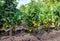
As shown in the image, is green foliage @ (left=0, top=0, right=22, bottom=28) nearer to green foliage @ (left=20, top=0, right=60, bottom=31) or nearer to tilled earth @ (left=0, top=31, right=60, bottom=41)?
green foliage @ (left=20, top=0, right=60, bottom=31)

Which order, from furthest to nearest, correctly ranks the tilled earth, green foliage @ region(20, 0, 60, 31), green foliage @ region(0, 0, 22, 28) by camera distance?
1. green foliage @ region(20, 0, 60, 31)
2. green foliage @ region(0, 0, 22, 28)
3. the tilled earth

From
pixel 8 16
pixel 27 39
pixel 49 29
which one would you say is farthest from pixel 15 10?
pixel 49 29

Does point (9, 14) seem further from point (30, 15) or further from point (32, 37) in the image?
point (32, 37)

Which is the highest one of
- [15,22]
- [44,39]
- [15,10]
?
[15,10]

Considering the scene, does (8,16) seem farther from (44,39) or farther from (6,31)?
(44,39)

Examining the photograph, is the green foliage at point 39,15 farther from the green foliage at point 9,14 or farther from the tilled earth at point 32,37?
the tilled earth at point 32,37

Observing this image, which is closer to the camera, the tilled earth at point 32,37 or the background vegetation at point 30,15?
the tilled earth at point 32,37

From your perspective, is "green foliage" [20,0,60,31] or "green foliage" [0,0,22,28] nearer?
"green foliage" [0,0,22,28]

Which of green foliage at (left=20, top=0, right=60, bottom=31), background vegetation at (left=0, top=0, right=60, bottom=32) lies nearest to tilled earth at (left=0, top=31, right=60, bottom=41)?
background vegetation at (left=0, top=0, right=60, bottom=32)

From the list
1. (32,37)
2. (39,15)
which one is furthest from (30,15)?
(32,37)

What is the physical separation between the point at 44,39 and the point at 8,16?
1818mm

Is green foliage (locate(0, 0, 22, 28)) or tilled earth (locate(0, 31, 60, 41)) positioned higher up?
green foliage (locate(0, 0, 22, 28))

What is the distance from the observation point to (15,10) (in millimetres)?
7949

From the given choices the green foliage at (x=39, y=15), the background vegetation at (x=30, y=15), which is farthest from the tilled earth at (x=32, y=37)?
the green foliage at (x=39, y=15)
